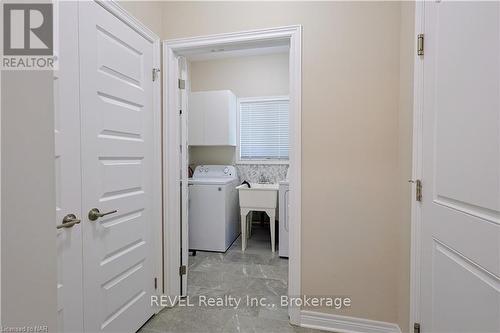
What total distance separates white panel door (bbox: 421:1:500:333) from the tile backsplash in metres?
2.49

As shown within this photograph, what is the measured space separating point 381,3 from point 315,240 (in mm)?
1618

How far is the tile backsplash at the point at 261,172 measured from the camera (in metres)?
3.71

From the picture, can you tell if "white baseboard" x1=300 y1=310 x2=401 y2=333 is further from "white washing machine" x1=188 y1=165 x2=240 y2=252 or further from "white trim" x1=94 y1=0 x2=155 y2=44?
"white trim" x1=94 y1=0 x2=155 y2=44

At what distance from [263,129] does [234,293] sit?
7.70 ft

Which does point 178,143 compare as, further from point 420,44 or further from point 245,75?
point 245,75

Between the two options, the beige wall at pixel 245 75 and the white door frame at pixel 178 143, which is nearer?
the white door frame at pixel 178 143

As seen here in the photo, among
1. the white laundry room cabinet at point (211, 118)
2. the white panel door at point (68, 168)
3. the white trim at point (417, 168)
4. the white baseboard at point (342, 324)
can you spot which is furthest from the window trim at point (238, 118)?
the white panel door at point (68, 168)

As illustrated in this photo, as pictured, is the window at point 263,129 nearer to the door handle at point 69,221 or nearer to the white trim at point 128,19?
the white trim at point 128,19

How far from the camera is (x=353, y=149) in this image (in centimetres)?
168

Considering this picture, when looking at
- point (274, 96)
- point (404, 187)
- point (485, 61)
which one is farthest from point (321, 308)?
point (274, 96)

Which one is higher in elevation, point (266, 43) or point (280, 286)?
point (266, 43)

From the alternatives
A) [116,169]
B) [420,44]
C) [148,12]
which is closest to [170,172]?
[116,169]

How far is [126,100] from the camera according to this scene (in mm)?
1531

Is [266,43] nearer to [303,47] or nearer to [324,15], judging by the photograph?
[303,47]
